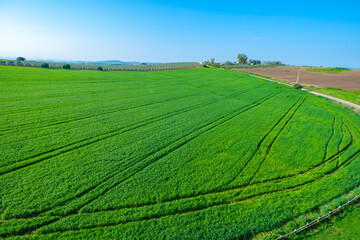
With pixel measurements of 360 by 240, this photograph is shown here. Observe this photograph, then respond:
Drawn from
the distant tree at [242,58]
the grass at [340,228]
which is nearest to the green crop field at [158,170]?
the grass at [340,228]

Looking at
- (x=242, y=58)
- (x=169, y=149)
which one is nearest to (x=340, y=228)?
(x=169, y=149)

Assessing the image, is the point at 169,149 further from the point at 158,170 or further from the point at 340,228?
the point at 340,228

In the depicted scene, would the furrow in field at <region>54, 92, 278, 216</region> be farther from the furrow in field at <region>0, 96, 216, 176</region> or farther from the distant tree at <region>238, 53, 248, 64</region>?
the distant tree at <region>238, 53, 248, 64</region>

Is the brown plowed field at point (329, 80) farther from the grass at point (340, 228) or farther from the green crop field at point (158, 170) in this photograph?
the grass at point (340, 228)

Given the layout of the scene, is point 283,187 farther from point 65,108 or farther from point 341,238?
point 65,108

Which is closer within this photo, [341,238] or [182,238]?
[182,238]

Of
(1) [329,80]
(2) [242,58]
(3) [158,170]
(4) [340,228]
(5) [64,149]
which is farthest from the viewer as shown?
(2) [242,58]

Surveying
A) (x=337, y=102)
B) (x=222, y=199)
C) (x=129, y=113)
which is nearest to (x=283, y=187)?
(x=222, y=199)

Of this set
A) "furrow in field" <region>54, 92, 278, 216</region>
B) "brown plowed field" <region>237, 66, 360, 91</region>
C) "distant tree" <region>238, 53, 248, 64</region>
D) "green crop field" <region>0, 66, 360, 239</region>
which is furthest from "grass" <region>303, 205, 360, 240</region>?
"distant tree" <region>238, 53, 248, 64</region>
